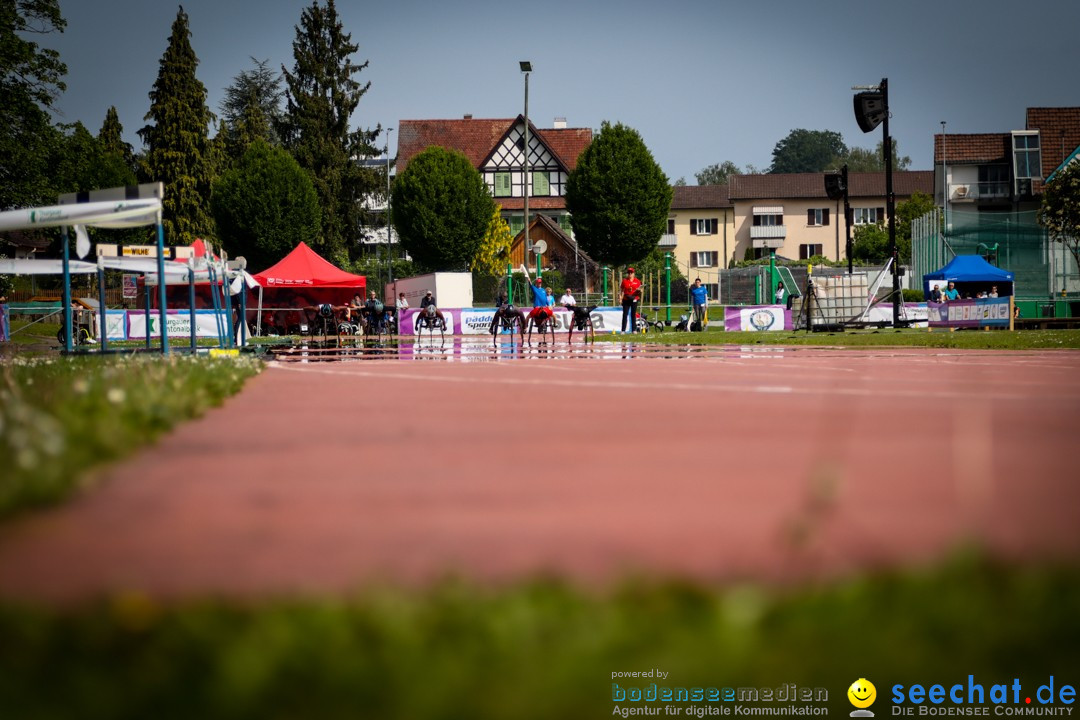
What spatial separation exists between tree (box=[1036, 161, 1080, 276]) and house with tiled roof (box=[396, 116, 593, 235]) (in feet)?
125

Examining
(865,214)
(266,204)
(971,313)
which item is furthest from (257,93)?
(971,313)

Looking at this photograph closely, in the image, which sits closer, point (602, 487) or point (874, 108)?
point (602, 487)

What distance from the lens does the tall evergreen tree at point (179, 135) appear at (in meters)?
69.6

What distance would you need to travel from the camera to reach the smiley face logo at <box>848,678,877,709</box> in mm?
2238

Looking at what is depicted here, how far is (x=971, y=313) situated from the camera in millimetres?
31812

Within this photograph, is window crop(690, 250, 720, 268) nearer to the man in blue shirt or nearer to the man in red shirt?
the man in blue shirt

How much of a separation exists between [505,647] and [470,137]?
8598cm

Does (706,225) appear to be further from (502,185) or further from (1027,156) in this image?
(1027,156)

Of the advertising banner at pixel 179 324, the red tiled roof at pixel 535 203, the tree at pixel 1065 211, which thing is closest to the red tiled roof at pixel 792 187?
the red tiled roof at pixel 535 203

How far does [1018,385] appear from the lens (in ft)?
32.4

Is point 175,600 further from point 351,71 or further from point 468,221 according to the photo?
point 351,71

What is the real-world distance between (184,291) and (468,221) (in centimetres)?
2261

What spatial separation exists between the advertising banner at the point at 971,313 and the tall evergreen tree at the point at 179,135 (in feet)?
165

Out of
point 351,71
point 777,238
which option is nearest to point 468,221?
point 351,71
